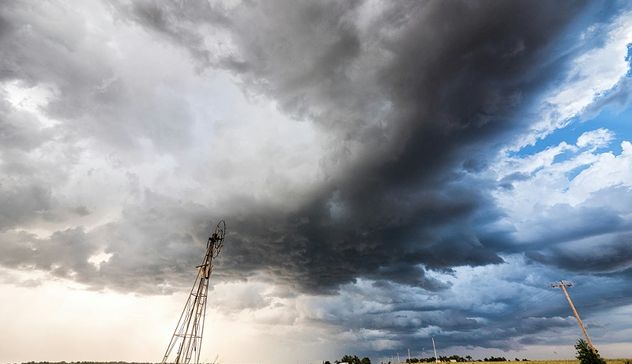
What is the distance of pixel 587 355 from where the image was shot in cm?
4741

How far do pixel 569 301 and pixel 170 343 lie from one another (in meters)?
56.0

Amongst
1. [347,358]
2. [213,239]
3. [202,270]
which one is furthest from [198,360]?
[347,358]

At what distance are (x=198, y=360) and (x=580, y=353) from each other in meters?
49.2

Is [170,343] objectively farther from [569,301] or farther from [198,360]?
[569,301]

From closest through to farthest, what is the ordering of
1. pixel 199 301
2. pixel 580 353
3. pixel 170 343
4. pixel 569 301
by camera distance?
pixel 170 343, pixel 199 301, pixel 580 353, pixel 569 301

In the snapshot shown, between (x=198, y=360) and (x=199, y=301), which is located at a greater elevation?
(x=199, y=301)

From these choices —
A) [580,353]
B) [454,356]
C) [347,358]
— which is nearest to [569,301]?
[580,353]

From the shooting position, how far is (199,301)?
36875mm

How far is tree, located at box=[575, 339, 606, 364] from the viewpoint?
152 feet

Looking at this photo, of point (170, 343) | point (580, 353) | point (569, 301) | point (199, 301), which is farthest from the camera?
point (569, 301)

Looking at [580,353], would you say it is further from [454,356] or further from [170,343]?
[454,356]

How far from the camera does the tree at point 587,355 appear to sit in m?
46.4

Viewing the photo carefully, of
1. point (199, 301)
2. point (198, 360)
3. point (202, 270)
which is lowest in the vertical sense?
point (198, 360)

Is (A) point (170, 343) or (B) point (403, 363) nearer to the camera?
(A) point (170, 343)
